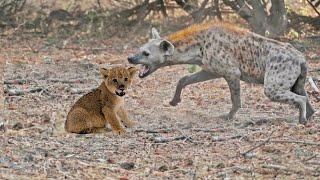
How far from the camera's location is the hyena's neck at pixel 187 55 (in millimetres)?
9391

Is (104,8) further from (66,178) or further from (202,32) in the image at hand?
(66,178)

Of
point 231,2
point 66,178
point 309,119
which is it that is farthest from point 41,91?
point 231,2

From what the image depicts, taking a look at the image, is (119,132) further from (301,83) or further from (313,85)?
(313,85)

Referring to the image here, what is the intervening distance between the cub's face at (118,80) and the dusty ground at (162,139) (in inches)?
16.3

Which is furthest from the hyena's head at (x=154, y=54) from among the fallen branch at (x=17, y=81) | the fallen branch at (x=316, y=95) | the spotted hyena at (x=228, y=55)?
the fallen branch at (x=17, y=81)

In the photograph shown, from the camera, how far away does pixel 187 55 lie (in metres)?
9.41

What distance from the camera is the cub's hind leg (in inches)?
321

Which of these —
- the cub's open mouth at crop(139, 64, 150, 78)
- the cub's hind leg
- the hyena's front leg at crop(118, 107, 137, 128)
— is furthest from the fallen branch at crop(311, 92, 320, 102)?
the cub's hind leg

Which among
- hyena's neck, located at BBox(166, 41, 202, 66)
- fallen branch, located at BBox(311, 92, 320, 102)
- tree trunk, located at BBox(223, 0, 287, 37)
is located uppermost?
tree trunk, located at BBox(223, 0, 287, 37)

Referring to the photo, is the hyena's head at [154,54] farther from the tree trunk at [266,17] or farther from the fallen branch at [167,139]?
the tree trunk at [266,17]

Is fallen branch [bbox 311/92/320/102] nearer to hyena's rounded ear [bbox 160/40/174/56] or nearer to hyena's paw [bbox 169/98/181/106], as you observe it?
hyena's paw [bbox 169/98/181/106]

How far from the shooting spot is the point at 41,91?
10438mm

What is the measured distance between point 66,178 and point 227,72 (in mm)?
3157

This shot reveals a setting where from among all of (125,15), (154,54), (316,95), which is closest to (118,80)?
(154,54)
